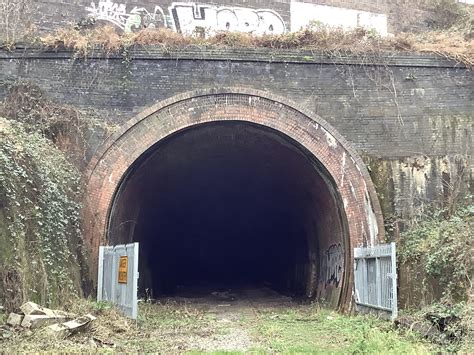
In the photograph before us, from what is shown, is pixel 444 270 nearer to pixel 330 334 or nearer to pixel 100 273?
pixel 330 334

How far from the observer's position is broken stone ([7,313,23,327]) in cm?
718

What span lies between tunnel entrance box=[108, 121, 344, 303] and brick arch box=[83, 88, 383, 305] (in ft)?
0.94

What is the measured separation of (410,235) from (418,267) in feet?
4.52

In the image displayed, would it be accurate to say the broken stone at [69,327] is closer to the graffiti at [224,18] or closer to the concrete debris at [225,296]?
the concrete debris at [225,296]

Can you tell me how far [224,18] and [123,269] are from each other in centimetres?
941

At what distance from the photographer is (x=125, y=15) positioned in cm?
1574

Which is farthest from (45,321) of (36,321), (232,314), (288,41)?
(288,41)

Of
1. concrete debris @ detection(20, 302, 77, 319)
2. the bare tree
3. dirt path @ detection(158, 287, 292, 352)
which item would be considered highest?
the bare tree

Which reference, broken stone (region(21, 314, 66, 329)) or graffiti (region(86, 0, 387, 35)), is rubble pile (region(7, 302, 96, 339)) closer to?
broken stone (region(21, 314, 66, 329))

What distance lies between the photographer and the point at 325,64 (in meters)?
12.7

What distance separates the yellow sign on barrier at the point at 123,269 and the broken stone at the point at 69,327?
2059 mm

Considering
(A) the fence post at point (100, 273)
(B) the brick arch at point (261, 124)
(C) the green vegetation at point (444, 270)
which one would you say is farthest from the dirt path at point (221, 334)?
(B) the brick arch at point (261, 124)

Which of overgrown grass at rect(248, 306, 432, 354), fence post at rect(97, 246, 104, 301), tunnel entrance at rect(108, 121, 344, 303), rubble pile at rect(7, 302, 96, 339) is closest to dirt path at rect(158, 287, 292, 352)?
overgrown grass at rect(248, 306, 432, 354)

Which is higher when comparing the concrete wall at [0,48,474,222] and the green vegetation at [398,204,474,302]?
the concrete wall at [0,48,474,222]
